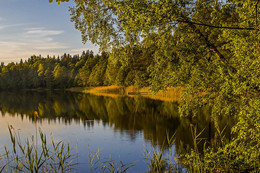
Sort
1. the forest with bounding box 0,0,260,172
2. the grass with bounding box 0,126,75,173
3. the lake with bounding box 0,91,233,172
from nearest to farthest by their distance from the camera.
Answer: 1. the grass with bounding box 0,126,75,173
2. the forest with bounding box 0,0,260,172
3. the lake with bounding box 0,91,233,172

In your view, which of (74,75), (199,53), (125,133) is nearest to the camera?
(199,53)

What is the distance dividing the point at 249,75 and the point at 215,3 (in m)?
2.93

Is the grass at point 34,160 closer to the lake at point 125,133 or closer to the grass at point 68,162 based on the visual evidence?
the grass at point 68,162

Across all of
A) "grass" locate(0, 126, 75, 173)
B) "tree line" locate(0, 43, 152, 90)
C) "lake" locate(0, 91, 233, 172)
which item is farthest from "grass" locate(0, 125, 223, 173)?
"tree line" locate(0, 43, 152, 90)

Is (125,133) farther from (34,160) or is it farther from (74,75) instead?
(74,75)

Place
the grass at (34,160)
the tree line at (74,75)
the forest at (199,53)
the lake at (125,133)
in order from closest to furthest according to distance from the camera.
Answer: the grass at (34,160), the forest at (199,53), the lake at (125,133), the tree line at (74,75)

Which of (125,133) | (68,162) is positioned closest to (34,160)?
(68,162)

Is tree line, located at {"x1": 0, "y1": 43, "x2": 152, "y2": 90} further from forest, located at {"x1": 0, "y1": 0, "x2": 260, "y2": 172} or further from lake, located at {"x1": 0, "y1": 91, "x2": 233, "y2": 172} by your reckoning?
forest, located at {"x1": 0, "y1": 0, "x2": 260, "y2": 172}

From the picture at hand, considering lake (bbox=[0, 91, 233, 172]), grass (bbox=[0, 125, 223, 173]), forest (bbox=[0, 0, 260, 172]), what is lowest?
lake (bbox=[0, 91, 233, 172])

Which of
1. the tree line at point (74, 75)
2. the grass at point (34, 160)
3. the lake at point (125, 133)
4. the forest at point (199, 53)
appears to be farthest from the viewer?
the tree line at point (74, 75)

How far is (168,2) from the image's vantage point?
7.55 m

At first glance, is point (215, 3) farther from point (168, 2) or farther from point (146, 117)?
point (146, 117)

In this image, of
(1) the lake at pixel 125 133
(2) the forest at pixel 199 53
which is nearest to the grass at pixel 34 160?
(1) the lake at pixel 125 133

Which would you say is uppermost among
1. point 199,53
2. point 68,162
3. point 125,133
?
point 199,53
